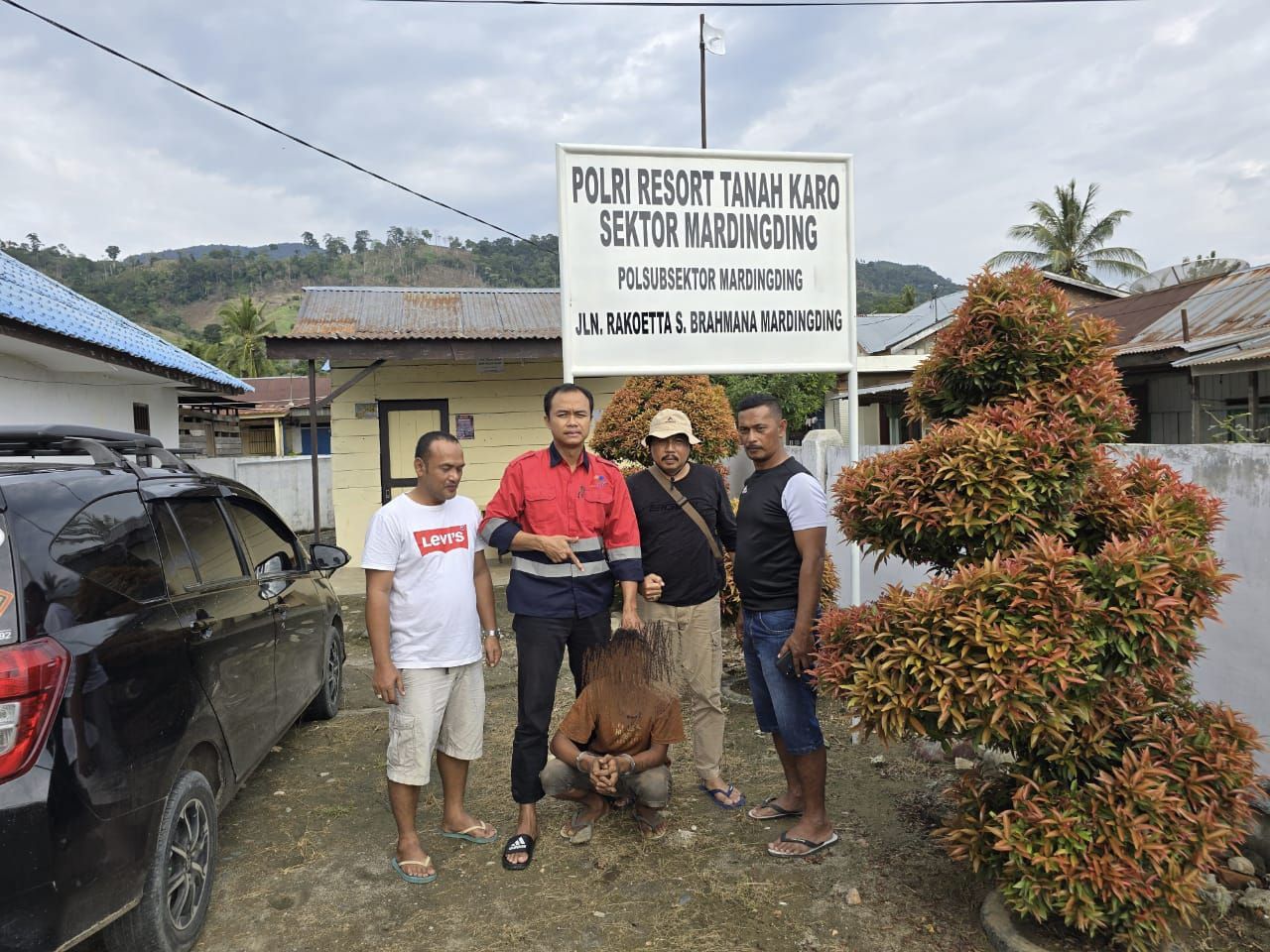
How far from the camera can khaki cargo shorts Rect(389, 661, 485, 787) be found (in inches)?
132

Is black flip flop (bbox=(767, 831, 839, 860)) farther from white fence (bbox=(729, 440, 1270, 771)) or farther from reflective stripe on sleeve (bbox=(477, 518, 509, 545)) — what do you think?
reflective stripe on sleeve (bbox=(477, 518, 509, 545))

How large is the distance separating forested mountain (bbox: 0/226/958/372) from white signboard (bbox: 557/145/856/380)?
191 feet

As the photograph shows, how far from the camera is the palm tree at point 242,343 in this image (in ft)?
146

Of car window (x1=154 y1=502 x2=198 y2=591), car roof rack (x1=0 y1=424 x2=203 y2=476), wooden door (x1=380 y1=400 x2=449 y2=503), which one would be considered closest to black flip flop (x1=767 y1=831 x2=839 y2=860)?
car window (x1=154 y1=502 x2=198 y2=591)

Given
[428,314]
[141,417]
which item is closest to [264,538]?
[428,314]

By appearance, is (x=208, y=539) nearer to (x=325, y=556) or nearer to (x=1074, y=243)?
(x=325, y=556)

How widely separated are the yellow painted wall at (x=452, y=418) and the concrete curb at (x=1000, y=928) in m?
8.87

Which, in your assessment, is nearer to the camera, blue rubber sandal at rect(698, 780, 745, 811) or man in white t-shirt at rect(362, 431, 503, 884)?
man in white t-shirt at rect(362, 431, 503, 884)

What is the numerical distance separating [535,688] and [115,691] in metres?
1.52

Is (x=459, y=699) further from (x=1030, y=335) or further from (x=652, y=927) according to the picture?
(x=1030, y=335)

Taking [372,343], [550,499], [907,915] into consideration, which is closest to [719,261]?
[550,499]

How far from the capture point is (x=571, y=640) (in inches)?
142

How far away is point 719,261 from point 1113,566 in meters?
2.83

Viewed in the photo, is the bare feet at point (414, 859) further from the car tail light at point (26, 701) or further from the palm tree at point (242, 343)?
the palm tree at point (242, 343)
